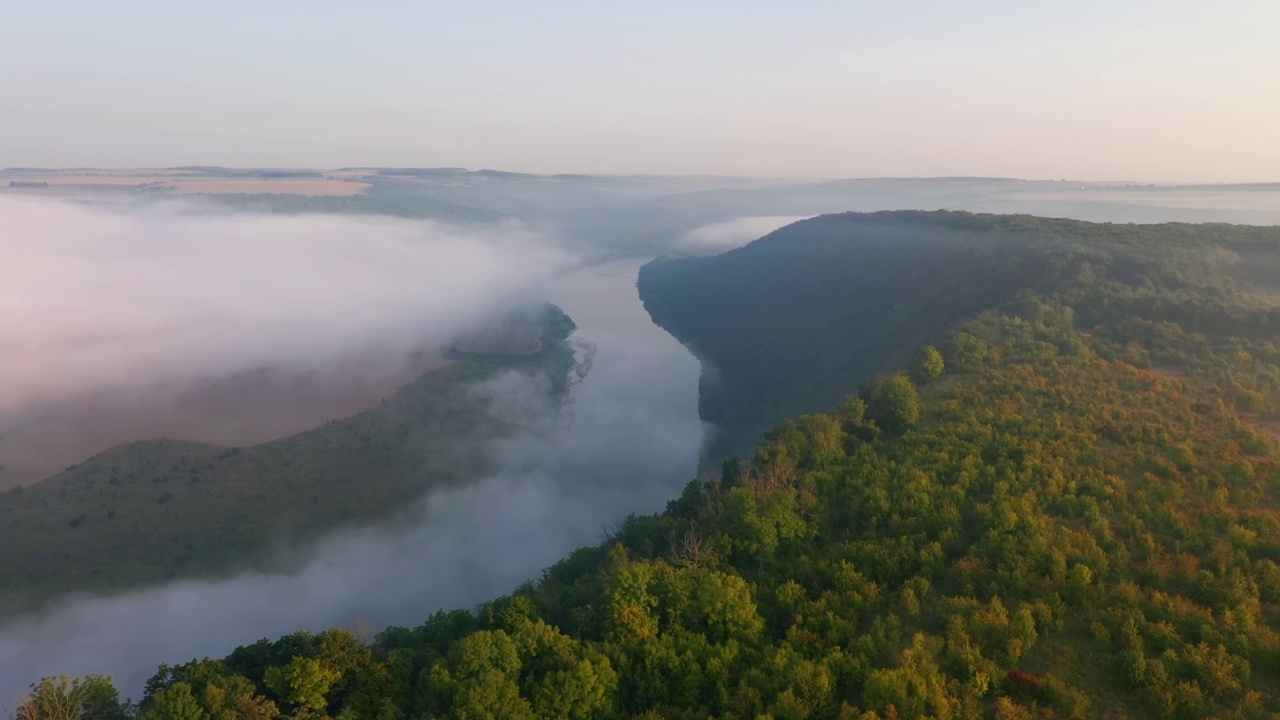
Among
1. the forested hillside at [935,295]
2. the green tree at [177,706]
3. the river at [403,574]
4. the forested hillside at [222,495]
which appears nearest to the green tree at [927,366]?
the forested hillside at [935,295]

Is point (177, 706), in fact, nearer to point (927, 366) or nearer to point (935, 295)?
point (927, 366)

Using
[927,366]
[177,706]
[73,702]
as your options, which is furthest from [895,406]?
[73,702]

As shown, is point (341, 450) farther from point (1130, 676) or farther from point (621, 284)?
point (621, 284)

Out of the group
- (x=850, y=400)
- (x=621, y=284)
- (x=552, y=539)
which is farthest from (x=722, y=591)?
(x=621, y=284)

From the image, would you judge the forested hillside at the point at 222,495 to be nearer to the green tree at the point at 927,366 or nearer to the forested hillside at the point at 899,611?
the forested hillside at the point at 899,611

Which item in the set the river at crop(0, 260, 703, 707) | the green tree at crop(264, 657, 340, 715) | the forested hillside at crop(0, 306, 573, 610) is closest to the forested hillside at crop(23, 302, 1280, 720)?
the green tree at crop(264, 657, 340, 715)

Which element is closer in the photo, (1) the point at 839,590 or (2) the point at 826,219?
(1) the point at 839,590
